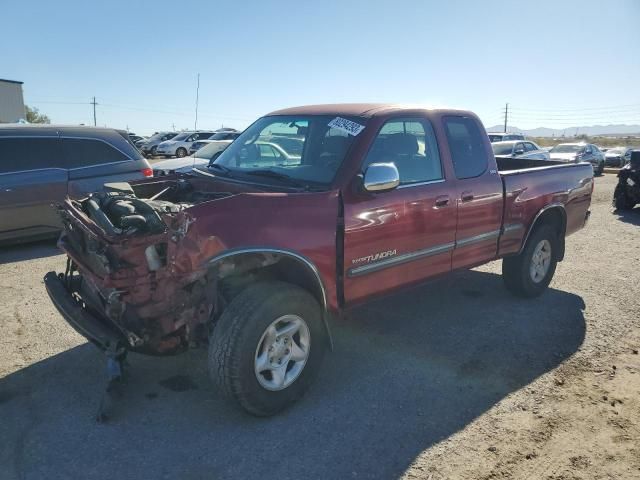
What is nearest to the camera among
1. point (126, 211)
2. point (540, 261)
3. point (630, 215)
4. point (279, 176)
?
point (126, 211)

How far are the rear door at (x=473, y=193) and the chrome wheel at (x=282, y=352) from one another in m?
1.84

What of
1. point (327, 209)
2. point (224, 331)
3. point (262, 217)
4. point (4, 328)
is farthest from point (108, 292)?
point (4, 328)

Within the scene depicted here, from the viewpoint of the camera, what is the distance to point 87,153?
26.5ft

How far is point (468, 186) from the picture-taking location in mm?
4762

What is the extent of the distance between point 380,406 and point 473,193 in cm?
214

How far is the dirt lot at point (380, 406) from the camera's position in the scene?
10.0 ft

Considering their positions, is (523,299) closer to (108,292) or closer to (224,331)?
(224,331)

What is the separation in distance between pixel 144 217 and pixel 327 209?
119cm

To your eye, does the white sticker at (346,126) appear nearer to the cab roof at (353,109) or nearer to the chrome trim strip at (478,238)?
the cab roof at (353,109)

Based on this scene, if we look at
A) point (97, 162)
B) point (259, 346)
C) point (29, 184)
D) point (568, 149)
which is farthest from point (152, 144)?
point (259, 346)

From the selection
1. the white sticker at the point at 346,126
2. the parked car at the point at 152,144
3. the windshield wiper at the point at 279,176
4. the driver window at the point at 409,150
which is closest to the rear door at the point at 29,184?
the windshield wiper at the point at 279,176

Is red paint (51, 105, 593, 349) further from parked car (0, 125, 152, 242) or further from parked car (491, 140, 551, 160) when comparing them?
parked car (491, 140, 551, 160)

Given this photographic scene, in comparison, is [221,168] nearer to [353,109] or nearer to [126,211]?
[353,109]

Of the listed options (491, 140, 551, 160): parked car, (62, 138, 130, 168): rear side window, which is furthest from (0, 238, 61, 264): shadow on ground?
(491, 140, 551, 160): parked car
